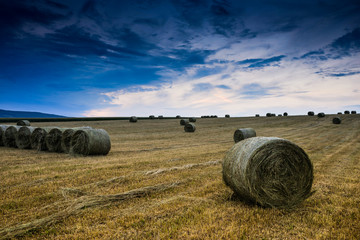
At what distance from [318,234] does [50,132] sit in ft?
44.6

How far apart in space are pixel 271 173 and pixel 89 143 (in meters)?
9.36

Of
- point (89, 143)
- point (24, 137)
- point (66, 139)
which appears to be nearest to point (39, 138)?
point (24, 137)

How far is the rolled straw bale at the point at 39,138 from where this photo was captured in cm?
1366

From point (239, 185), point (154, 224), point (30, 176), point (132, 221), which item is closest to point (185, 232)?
point (154, 224)

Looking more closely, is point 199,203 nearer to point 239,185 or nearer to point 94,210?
point 239,185

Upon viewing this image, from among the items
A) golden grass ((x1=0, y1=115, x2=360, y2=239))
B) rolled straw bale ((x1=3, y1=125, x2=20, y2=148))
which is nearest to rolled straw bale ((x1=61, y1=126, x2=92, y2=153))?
rolled straw bale ((x1=3, y1=125, x2=20, y2=148))

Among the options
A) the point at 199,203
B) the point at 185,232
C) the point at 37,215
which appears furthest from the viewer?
the point at 199,203

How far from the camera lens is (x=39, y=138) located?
45.2ft

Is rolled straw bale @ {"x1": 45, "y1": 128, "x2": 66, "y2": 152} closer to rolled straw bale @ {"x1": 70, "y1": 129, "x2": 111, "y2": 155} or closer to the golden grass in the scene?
rolled straw bale @ {"x1": 70, "y1": 129, "x2": 111, "y2": 155}

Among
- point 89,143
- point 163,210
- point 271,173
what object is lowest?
point 163,210

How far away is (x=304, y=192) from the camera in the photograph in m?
5.32

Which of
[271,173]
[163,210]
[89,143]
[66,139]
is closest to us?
[163,210]

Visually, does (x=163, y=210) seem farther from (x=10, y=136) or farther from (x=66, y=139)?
(x=10, y=136)

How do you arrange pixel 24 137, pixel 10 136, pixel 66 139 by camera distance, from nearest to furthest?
pixel 66 139 → pixel 24 137 → pixel 10 136
